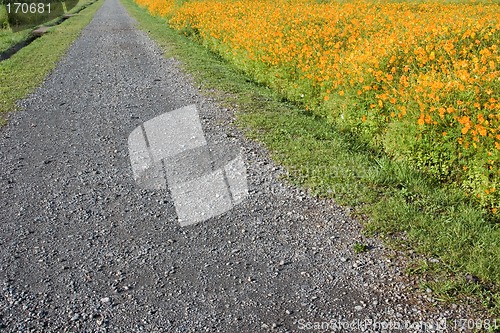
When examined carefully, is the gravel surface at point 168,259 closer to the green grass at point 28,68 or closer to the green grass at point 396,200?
the green grass at point 396,200

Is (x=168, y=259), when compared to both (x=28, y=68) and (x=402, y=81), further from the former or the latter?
(x=28, y=68)

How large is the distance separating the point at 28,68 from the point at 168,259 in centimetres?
1015

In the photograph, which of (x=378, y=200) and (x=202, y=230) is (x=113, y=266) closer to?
(x=202, y=230)

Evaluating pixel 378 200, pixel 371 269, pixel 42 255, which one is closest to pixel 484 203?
pixel 378 200

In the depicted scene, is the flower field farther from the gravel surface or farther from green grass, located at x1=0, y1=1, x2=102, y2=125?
green grass, located at x1=0, y1=1, x2=102, y2=125

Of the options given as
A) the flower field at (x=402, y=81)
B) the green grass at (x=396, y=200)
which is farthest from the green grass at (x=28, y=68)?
the flower field at (x=402, y=81)

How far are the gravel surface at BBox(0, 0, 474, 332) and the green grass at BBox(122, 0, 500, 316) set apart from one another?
7.4 inches

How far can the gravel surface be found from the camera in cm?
302

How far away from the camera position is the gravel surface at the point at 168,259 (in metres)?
3.02

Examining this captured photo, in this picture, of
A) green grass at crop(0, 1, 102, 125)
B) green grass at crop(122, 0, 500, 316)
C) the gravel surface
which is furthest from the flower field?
green grass at crop(0, 1, 102, 125)

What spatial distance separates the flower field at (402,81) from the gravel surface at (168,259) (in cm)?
144

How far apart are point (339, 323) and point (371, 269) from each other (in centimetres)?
66

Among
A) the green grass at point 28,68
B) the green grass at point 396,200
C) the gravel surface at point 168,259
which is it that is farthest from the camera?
the green grass at point 28,68

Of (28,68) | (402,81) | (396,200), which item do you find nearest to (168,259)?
(396,200)
